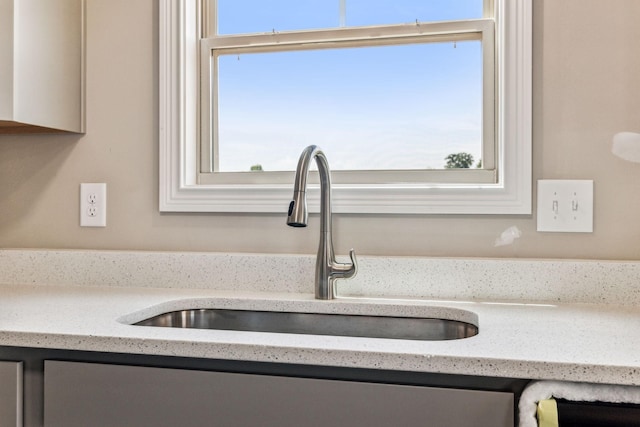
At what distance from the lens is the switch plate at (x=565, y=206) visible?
1.27 m

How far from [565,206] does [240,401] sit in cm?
87

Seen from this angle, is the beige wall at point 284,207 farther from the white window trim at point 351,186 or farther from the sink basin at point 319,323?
the sink basin at point 319,323

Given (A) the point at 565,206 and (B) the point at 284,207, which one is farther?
(B) the point at 284,207

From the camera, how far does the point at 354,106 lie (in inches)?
59.9

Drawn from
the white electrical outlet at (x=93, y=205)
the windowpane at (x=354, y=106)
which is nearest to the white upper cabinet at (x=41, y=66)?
the white electrical outlet at (x=93, y=205)

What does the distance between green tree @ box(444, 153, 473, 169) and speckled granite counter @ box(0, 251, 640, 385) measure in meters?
0.37

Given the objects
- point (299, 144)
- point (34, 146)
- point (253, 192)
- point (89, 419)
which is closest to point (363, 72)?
point (299, 144)

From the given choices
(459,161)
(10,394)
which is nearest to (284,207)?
(459,161)

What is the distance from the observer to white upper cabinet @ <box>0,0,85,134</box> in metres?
1.29

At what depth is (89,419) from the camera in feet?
3.00

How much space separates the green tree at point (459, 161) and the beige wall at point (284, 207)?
18 centimetres

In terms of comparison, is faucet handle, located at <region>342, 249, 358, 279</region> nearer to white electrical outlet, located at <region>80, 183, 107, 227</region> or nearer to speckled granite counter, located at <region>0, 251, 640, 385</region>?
speckled granite counter, located at <region>0, 251, 640, 385</region>

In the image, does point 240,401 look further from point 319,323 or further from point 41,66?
point 41,66

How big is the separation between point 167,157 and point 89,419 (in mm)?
756
